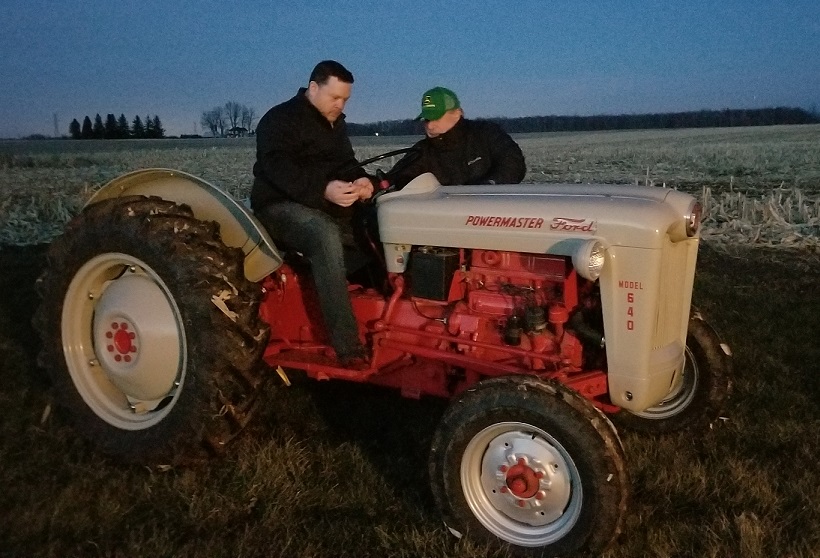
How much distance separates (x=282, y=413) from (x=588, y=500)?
241 cm

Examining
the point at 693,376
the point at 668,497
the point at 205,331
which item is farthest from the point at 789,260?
the point at 205,331

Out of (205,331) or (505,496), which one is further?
(205,331)

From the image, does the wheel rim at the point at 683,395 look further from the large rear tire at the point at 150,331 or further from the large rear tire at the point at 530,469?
the large rear tire at the point at 150,331

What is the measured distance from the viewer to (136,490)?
3.79m

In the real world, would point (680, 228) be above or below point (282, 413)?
above

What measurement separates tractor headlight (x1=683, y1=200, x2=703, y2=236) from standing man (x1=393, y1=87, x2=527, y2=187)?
1.54m

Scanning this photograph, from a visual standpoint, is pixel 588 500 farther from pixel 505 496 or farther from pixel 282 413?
pixel 282 413

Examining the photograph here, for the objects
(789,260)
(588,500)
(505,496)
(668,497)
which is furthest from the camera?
(789,260)

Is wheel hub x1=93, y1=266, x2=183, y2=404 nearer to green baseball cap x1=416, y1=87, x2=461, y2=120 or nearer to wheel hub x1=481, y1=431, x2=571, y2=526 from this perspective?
wheel hub x1=481, y1=431, x2=571, y2=526

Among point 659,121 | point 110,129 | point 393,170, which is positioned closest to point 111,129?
point 110,129

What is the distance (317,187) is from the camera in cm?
402

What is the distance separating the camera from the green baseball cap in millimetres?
4688

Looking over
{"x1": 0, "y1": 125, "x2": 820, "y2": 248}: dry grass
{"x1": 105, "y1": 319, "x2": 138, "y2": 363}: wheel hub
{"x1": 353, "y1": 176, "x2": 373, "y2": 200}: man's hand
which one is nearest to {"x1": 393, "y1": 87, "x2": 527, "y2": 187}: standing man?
{"x1": 353, "y1": 176, "x2": 373, "y2": 200}: man's hand

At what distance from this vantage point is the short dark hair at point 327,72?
427 cm
